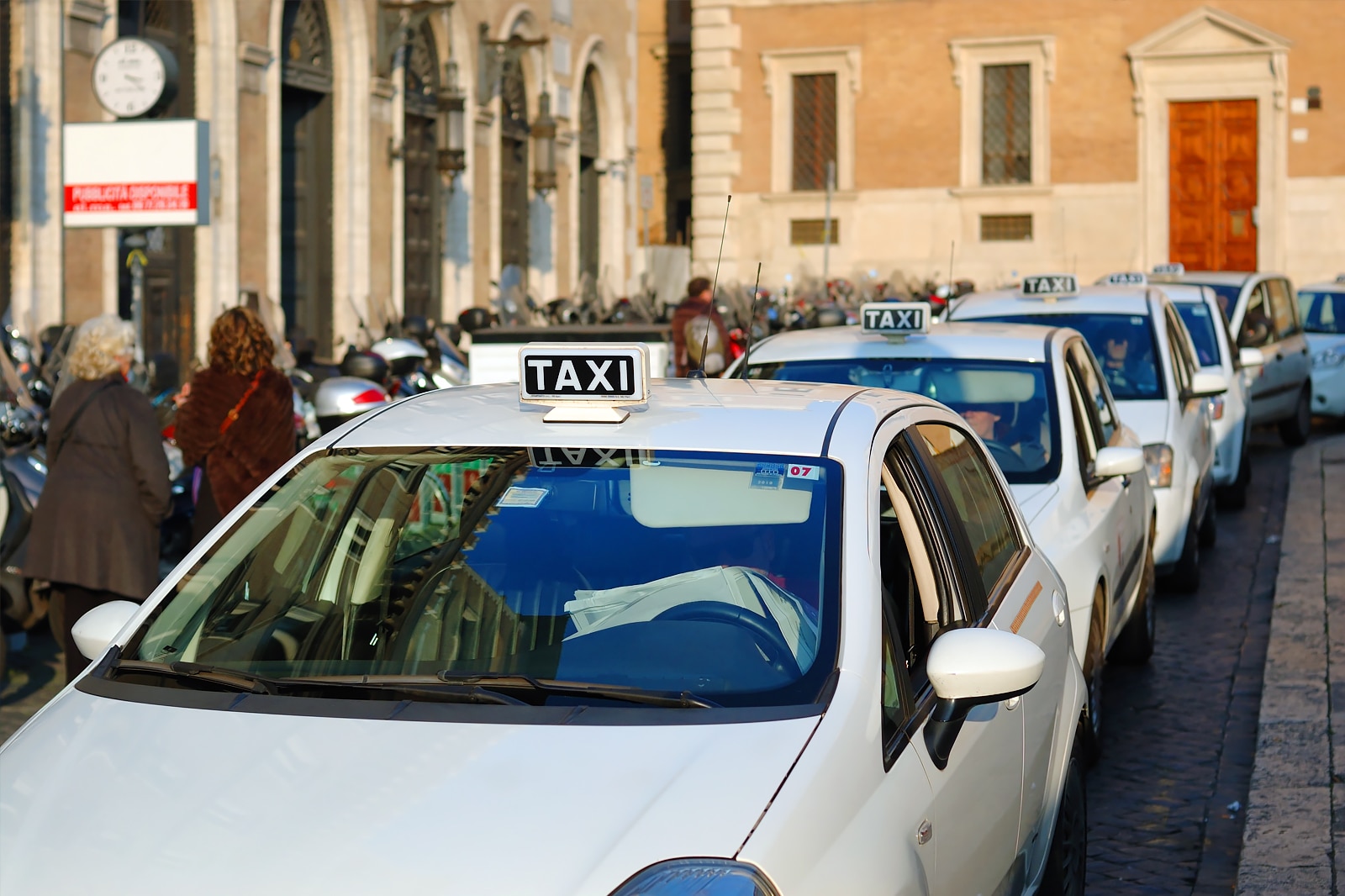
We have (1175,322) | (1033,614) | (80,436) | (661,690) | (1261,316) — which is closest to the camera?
(661,690)

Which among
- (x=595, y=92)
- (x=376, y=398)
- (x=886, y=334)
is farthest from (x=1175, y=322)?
(x=595, y=92)

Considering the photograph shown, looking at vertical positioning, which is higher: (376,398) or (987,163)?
(987,163)

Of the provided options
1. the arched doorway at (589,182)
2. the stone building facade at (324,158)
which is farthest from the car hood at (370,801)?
the arched doorway at (589,182)

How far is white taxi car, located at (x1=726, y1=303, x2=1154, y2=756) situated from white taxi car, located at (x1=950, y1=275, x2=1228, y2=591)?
1518 millimetres

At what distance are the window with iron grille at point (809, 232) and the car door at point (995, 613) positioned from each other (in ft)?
108

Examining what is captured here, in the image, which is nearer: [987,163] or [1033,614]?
[1033,614]

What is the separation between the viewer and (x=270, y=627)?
142 inches

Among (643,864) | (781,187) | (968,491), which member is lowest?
(643,864)

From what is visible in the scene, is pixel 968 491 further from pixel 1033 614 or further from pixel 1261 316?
pixel 1261 316

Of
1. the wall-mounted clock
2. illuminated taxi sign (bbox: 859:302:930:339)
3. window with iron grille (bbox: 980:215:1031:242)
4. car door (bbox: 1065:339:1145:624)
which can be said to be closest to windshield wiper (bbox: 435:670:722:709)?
car door (bbox: 1065:339:1145:624)

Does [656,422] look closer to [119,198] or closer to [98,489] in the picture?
[98,489]

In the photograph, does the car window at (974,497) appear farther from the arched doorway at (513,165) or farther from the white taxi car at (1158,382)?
the arched doorway at (513,165)

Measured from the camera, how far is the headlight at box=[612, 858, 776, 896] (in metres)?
2.57

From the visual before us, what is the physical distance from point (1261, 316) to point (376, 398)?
928cm
